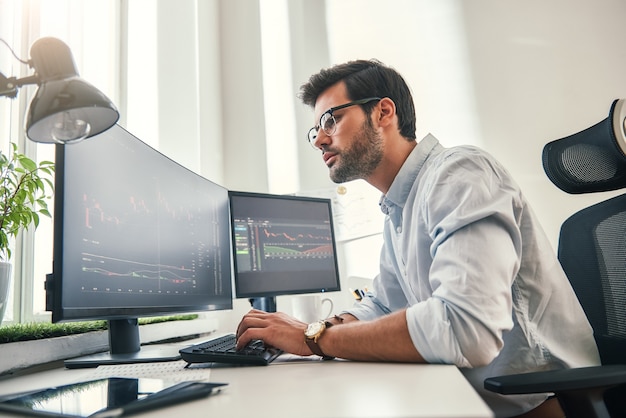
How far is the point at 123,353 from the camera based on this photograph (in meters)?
1.12

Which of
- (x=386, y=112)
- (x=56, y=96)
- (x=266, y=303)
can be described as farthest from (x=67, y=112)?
(x=266, y=303)

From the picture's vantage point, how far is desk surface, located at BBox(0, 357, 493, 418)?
20.3 inches

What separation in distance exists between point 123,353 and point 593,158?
1108 mm

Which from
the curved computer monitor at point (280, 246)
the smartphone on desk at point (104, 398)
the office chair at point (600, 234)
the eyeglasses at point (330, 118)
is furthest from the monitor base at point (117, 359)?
the office chair at point (600, 234)

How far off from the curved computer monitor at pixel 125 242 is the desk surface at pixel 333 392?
16 centimetres

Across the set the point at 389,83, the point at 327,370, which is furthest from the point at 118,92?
the point at 327,370

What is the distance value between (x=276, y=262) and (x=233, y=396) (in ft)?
3.65

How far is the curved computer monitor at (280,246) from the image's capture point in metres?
1.69

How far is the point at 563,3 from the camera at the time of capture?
6.84 ft

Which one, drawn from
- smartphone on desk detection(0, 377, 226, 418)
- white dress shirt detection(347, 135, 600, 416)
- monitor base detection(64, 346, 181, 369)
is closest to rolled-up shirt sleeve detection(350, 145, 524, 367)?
white dress shirt detection(347, 135, 600, 416)

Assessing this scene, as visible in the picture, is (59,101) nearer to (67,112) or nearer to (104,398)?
(67,112)

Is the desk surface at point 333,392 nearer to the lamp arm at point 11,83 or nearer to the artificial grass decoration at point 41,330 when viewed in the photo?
the artificial grass decoration at point 41,330

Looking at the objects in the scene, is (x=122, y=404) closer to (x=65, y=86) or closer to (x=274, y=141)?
(x=65, y=86)

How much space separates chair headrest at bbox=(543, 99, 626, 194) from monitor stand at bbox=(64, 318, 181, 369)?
3.06 ft
